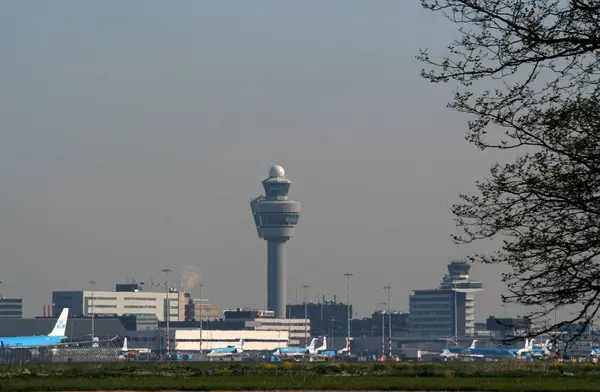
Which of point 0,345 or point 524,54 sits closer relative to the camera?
point 524,54

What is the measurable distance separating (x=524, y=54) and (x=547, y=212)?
11.7 ft

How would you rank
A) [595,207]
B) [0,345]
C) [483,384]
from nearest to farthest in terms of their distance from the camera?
1. [595,207]
2. [483,384]
3. [0,345]

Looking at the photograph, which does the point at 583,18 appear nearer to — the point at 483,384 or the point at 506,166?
the point at 506,166

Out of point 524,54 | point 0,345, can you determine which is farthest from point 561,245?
point 0,345

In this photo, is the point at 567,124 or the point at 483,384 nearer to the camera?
the point at 567,124

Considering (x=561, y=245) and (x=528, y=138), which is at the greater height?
(x=528, y=138)

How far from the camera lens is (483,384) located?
53.9 meters

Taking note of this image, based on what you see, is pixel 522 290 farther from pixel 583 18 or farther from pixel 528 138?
pixel 583 18

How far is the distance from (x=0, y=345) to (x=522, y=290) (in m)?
177

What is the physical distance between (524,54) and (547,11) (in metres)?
1.06

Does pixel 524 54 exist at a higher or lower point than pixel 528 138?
higher

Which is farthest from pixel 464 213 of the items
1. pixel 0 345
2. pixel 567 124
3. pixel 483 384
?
pixel 0 345

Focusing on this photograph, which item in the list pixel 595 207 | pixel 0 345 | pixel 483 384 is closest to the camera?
pixel 595 207

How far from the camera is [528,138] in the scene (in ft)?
85.3
